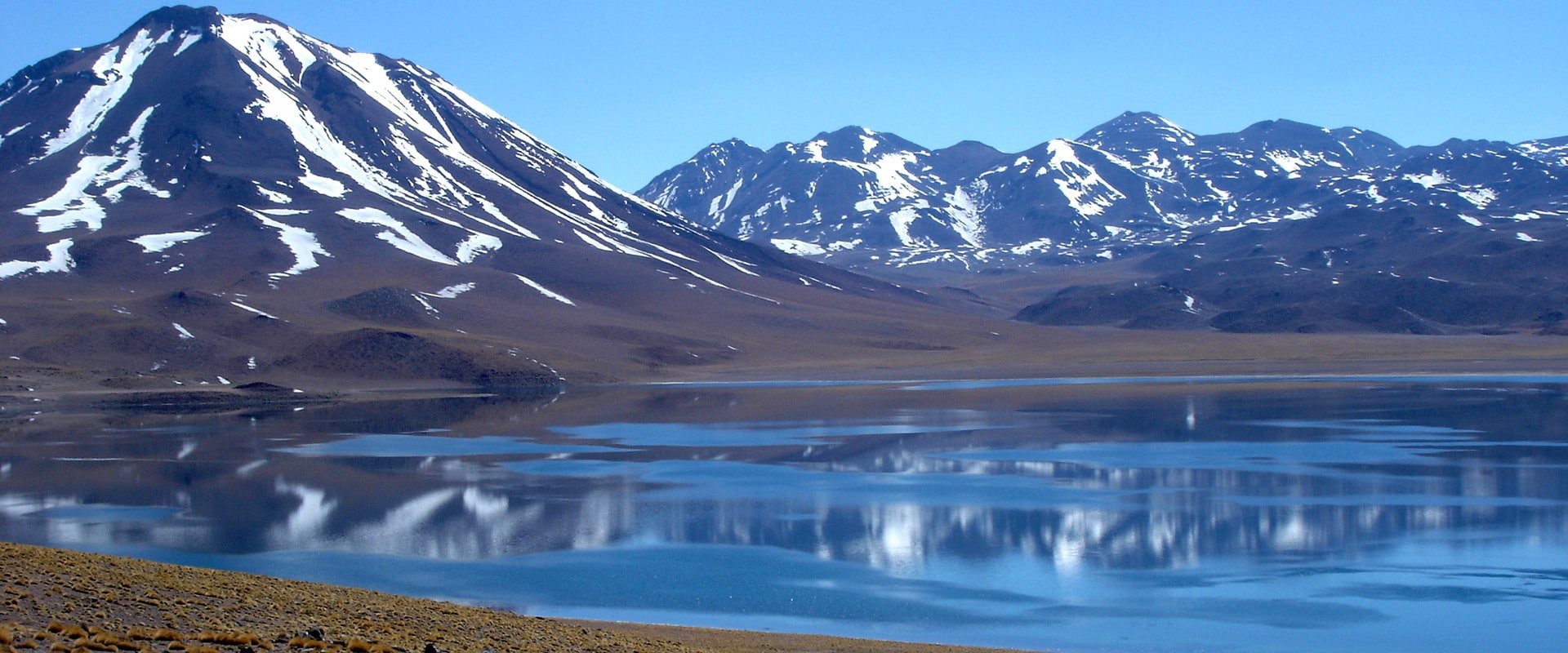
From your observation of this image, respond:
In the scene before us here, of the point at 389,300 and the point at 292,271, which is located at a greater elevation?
the point at 292,271

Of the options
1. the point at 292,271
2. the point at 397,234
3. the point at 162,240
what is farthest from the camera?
the point at 397,234

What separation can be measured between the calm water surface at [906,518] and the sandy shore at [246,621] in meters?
5.17

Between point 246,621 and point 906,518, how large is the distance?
931 inches

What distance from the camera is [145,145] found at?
192m

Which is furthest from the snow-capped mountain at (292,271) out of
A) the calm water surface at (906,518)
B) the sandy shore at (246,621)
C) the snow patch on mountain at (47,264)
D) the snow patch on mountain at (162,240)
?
the sandy shore at (246,621)

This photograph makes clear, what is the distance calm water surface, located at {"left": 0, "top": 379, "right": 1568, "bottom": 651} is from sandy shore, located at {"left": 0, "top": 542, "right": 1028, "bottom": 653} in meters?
5.17

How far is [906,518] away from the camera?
39.0m

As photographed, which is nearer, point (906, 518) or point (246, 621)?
point (246, 621)

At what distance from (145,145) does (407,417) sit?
137769mm

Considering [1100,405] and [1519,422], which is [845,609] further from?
[1100,405]

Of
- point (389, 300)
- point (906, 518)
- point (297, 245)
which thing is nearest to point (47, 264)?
point (297, 245)

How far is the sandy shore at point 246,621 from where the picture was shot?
1557 centimetres

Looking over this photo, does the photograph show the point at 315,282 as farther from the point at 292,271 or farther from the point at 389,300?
the point at 389,300

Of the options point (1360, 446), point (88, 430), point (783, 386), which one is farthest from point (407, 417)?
point (1360, 446)
